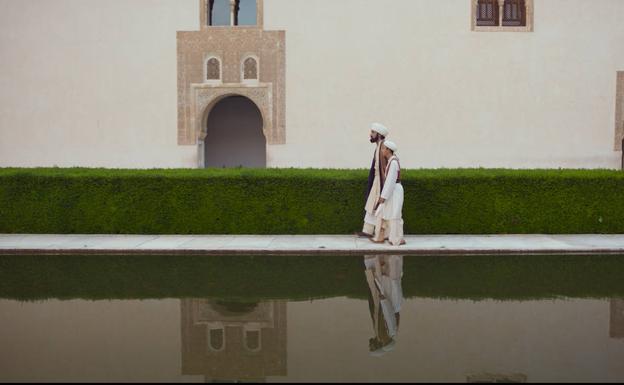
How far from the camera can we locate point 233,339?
2.77 m

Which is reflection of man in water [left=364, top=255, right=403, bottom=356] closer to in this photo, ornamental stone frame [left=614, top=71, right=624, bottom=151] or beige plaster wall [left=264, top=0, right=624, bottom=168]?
beige plaster wall [left=264, top=0, right=624, bottom=168]

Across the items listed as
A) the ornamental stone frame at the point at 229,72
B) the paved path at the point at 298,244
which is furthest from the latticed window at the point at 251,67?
the paved path at the point at 298,244

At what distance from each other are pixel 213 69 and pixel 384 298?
839 centimetres

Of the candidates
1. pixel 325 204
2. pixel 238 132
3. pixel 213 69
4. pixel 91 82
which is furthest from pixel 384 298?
pixel 238 132

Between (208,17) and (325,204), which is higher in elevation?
(208,17)

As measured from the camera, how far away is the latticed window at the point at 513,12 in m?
10.9

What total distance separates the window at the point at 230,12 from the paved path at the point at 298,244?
616 centimetres

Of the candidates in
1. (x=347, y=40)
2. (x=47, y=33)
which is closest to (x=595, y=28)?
(x=347, y=40)

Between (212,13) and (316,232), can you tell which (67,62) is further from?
(316,232)

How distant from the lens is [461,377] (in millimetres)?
2260

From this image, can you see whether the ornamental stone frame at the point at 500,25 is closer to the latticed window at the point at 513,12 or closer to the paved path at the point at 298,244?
the latticed window at the point at 513,12

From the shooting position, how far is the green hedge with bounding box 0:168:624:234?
6578mm

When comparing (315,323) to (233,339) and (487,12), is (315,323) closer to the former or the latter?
(233,339)

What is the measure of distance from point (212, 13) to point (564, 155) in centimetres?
800
